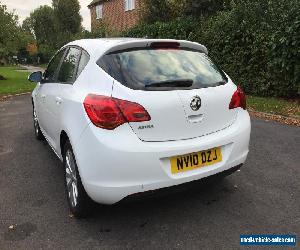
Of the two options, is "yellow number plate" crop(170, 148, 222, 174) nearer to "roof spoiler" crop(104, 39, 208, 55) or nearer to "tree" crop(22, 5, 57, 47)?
"roof spoiler" crop(104, 39, 208, 55)

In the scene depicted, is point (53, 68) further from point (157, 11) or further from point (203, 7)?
point (157, 11)

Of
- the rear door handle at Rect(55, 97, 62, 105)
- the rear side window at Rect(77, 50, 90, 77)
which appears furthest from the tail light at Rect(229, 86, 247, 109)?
the rear door handle at Rect(55, 97, 62, 105)

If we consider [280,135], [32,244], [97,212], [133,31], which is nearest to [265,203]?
[97,212]

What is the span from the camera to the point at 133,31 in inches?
811

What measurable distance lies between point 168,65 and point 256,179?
2.07 m

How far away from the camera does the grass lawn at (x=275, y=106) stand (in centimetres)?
914

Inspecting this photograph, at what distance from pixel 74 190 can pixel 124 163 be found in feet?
3.08

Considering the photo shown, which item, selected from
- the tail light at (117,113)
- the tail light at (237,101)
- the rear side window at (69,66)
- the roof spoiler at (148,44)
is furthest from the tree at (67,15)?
the tail light at (117,113)

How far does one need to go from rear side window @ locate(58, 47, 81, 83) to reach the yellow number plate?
1.54 meters

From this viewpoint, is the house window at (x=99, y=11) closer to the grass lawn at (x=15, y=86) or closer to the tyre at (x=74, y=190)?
the grass lawn at (x=15, y=86)

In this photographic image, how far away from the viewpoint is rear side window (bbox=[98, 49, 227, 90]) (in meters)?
3.47

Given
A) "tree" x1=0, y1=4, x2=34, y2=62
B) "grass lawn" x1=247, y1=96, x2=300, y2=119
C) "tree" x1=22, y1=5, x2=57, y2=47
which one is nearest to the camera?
"grass lawn" x1=247, y1=96, x2=300, y2=119

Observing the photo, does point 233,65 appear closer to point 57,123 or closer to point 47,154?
point 47,154

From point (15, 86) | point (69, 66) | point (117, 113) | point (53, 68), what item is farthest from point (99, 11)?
point (117, 113)
